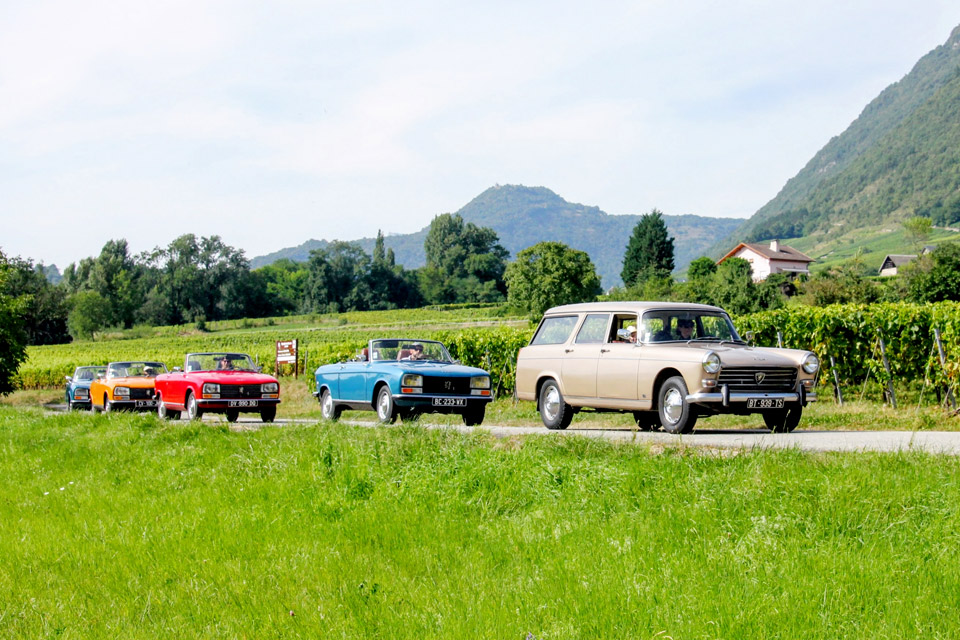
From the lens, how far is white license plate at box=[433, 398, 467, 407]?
15.5m

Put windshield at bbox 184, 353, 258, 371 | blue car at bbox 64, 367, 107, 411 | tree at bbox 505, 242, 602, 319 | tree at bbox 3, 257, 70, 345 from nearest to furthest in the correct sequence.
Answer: windshield at bbox 184, 353, 258, 371, blue car at bbox 64, 367, 107, 411, tree at bbox 505, 242, 602, 319, tree at bbox 3, 257, 70, 345

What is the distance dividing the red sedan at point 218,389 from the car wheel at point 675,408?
10.6 meters

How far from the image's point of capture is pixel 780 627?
4.46m

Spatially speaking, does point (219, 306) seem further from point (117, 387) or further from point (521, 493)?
point (521, 493)

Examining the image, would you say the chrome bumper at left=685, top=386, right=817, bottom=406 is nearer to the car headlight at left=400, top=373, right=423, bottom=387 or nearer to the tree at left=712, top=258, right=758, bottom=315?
the car headlight at left=400, top=373, right=423, bottom=387

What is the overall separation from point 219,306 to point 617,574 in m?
133

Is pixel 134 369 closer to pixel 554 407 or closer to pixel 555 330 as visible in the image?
pixel 555 330

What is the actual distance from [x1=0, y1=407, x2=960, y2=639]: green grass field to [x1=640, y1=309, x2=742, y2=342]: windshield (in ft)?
12.8

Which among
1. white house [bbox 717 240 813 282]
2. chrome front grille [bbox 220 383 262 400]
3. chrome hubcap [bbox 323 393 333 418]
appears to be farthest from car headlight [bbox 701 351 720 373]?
white house [bbox 717 240 813 282]

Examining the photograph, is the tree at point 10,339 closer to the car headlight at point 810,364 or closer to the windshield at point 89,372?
the windshield at point 89,372

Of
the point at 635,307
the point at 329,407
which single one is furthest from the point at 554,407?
the point at 329,407

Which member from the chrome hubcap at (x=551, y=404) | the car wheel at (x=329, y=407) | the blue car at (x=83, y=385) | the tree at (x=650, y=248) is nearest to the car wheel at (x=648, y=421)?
the chrome hubcap at (x=551, y=404)

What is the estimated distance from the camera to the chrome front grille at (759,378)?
1178cm

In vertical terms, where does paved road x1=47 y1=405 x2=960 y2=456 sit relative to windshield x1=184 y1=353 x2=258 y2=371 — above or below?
below
